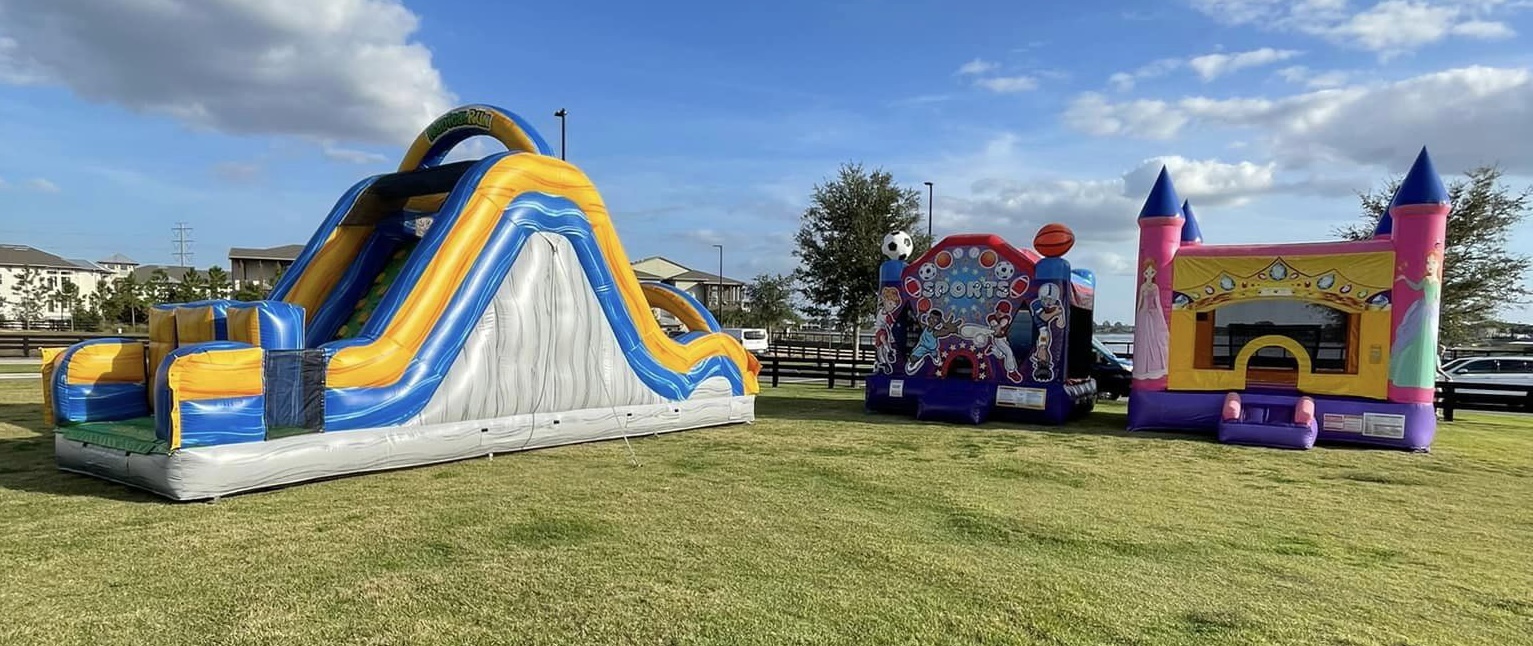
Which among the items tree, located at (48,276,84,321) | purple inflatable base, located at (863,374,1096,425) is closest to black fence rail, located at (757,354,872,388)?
purple inflatable base, located at (863,374,1096,425)

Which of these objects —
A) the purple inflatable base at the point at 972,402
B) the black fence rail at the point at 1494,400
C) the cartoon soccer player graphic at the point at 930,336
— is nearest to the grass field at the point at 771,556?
the purple inflatable base at the point at 972,402

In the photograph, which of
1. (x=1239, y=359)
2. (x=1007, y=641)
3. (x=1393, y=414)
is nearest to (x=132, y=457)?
(x=1007, y=641)

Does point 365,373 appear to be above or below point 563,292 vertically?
below

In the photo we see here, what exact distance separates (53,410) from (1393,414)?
560 inches

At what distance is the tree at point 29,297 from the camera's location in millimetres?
56906

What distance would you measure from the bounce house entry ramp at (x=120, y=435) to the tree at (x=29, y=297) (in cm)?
6477

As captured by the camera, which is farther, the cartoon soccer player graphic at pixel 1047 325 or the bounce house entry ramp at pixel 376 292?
the cartoon soccer player graphic at pixel 1047 325

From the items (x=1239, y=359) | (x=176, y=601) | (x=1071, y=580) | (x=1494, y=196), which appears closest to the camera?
(x=176, y=601)

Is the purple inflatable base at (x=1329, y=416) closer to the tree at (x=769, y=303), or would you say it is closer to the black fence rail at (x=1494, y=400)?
the black fence rail at (x=1494, y=400)

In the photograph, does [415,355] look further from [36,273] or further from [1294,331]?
[36,273]

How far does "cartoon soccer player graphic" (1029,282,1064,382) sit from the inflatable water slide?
4607 mm

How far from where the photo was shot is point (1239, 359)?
37.0 feet

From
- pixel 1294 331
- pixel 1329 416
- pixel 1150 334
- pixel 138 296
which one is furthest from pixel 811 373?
pixel 138 296

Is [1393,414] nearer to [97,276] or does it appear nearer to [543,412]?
[543,412]
